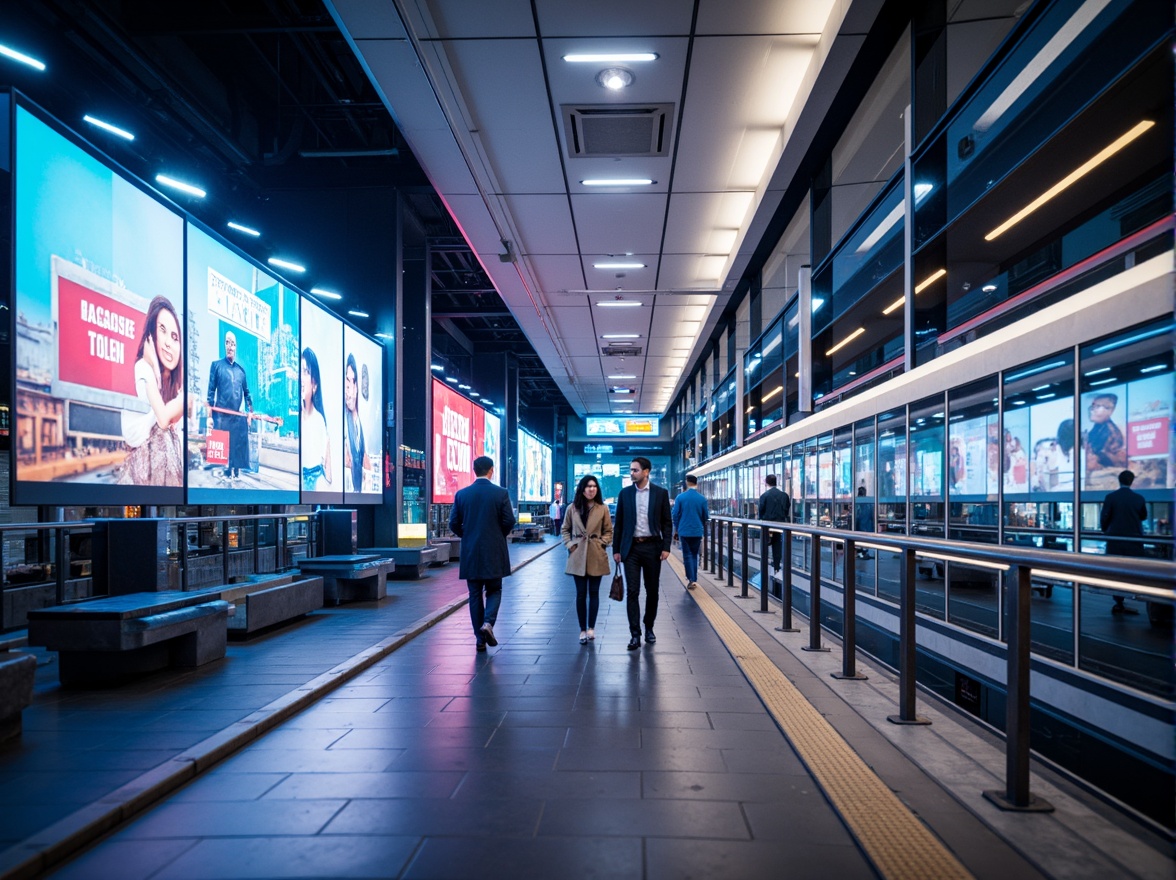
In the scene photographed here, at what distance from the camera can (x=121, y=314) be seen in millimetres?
5773

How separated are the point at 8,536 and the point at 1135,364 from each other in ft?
25.0

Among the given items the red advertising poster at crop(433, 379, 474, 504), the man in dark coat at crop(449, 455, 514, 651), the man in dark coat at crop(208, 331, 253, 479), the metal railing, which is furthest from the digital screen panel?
the metal railing

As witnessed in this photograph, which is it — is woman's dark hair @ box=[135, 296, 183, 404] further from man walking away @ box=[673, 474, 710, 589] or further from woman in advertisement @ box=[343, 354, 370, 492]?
man walking away @ box=[673, 474, 710, 589]

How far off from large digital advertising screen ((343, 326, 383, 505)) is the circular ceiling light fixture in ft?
17.3

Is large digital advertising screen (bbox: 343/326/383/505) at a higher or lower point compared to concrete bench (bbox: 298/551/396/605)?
higher

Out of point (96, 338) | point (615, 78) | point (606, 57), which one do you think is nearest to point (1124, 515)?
point (606, 57)

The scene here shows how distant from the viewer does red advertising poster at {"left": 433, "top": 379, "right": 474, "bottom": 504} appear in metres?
15.4

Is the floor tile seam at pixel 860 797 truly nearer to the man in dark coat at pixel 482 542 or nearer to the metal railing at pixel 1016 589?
the metal railing at pixel 1016 589

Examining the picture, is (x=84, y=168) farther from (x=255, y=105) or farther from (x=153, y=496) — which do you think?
(x=255, y=105)

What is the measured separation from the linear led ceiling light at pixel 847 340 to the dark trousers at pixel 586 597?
7.00 metres

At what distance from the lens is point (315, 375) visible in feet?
33.2

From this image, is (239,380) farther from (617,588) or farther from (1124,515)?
(1124,515)

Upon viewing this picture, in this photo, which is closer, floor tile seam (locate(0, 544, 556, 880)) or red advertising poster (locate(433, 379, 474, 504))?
floor tile seam (locate(0, 544, 556, 880))

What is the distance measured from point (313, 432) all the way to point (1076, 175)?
29.1ft
